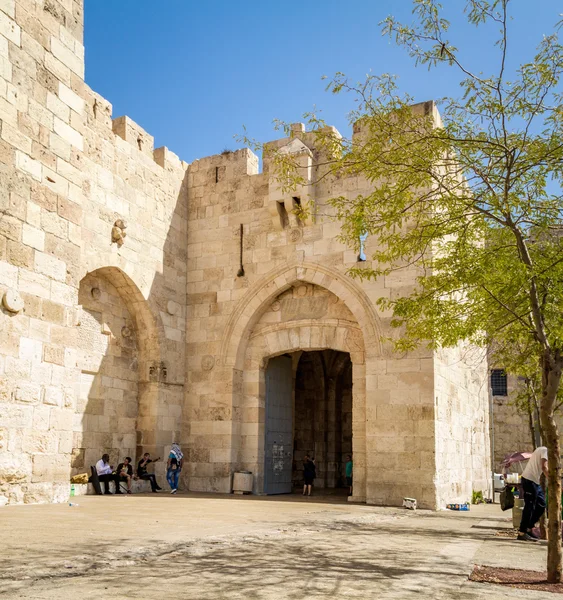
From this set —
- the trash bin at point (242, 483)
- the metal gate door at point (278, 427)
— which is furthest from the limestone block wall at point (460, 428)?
the trash bin at point (242, 483)

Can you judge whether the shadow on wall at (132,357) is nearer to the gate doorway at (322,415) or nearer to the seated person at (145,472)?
→ the seated person at (145,472)

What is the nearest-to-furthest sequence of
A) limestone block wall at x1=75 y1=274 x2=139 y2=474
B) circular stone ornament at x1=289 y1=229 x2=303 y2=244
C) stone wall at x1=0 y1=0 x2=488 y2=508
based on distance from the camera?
stone wall at x1=0 y1=0 x2=488 y2=508 → limestone block wall at x1=75 y1=274 x2=139 y2=474 → circular stone ornament at x1=289 y1=229 x2=303 y2=244

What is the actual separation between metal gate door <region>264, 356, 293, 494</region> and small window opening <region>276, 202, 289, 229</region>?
2907 millimetres

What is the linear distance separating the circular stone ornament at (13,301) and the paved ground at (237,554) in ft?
7.74

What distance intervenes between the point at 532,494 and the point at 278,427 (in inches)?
298

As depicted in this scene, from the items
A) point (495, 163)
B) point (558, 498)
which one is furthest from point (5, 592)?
point (495, 163)

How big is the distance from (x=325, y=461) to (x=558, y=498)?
15.1 meters

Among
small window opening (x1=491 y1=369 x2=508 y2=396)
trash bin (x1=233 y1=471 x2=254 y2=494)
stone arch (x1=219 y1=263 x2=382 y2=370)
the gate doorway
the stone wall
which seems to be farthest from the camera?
small window opening (x1=491 y1=369 x2=508 y2=396)

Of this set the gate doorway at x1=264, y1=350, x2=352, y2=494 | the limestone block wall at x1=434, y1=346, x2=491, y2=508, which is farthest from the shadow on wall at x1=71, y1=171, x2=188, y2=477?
the gate doorway at x1=264, y1=350, x2=352, y2=494

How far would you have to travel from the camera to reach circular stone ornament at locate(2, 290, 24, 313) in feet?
27.5

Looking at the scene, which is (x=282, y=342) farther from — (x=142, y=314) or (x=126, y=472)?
(x=126, y=472)

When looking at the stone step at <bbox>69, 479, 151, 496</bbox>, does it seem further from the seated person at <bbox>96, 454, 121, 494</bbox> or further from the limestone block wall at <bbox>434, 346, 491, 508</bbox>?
the limestone block wall at <bbox>434, 346, 491, 508</bbox>

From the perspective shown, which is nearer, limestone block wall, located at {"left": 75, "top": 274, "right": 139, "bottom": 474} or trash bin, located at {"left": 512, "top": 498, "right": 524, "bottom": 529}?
trash bin, located at {"left": 512, "top": 498, "right": 524, "bottom": 529}

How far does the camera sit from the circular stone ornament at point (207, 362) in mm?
14586
